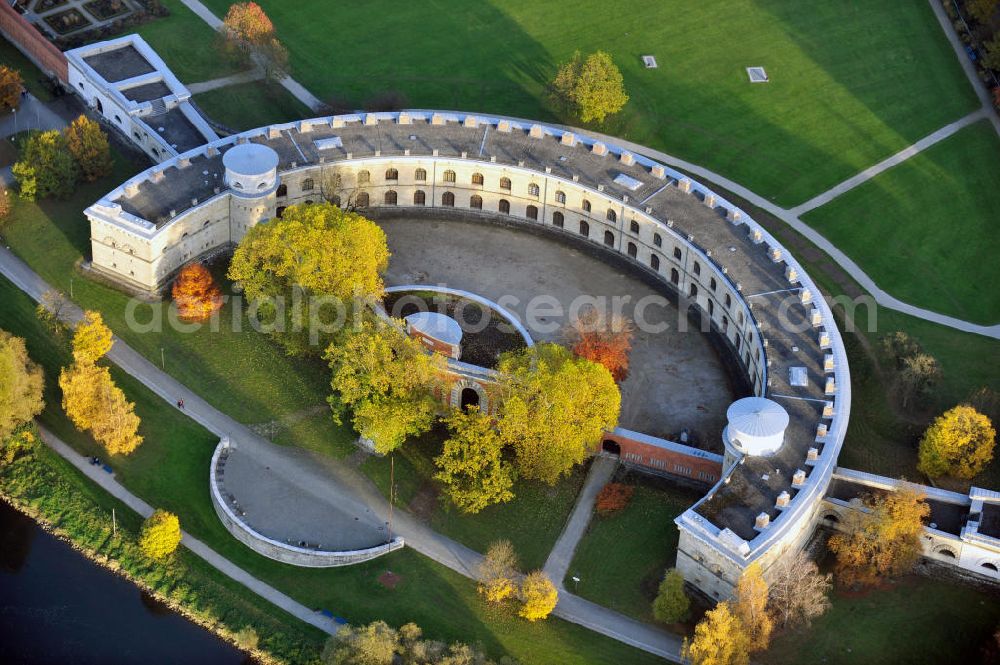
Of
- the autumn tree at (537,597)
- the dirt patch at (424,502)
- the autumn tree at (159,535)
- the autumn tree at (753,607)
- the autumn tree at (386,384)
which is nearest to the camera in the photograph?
the autumn tree at (753,607)

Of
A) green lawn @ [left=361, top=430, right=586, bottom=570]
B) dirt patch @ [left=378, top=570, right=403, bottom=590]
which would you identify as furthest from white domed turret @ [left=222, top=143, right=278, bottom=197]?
dirt patch @ [left=378, top=570, right=403, bottom=590]

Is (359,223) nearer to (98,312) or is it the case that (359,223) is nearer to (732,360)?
(98,312)

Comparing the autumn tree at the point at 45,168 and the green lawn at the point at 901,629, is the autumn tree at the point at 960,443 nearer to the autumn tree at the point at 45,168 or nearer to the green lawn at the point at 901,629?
the green lawn at the point at 901,629

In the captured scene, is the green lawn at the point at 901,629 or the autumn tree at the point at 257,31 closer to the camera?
the green lawn at the point at 901,629

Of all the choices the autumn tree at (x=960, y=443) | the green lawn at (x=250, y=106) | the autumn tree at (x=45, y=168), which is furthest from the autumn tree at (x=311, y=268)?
the autumn tree at (x=960, y=443)

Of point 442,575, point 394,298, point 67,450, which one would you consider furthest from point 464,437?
point 67,450

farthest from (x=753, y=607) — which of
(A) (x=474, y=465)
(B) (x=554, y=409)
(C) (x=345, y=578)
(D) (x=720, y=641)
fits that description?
(C) (x=345, y=578)

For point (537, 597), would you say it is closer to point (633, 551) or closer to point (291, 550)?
point (633, 551)
